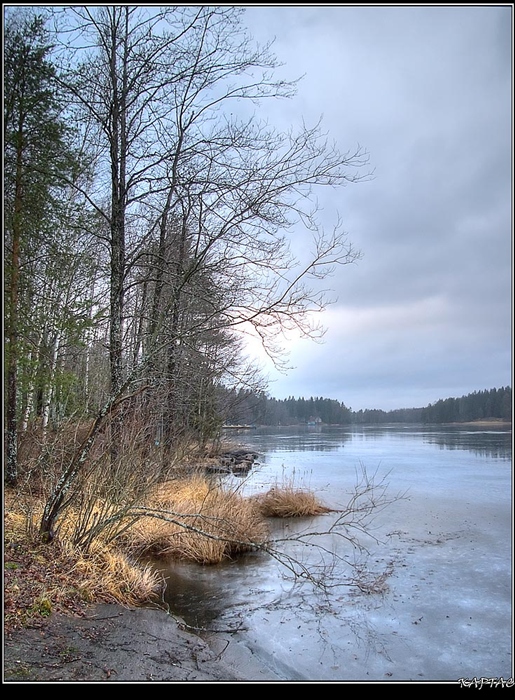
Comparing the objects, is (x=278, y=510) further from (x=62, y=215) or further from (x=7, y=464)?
(x=62, y=215)

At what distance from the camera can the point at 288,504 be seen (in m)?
11.8

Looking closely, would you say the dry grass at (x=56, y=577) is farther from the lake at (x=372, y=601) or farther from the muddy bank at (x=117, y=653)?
the lake at (x=372, y=601)

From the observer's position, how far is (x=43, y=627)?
4.28 m

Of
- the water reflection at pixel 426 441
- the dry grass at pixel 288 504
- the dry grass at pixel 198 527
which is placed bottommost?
the water reflection at pixel 426 441

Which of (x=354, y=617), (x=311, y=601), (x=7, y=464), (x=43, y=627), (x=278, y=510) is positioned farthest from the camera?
(x=278, y=510)

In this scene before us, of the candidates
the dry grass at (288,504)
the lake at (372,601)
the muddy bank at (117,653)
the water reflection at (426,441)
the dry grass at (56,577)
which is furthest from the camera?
the water reflection at (426,441)

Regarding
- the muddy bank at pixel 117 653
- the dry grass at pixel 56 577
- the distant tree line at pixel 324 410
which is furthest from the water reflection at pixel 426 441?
the muddy bank at pixel 117 653

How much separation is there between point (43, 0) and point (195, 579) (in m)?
7.10

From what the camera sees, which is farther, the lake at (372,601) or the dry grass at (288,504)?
the dry grass at (288,504)

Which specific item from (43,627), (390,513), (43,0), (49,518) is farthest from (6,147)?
(390,513)

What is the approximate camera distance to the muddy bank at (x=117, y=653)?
12.0 feet

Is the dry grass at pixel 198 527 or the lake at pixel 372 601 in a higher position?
the dry grass at pixel 198 527

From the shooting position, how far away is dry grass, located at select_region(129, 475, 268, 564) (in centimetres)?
791

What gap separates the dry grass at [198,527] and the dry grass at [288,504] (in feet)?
6.19
